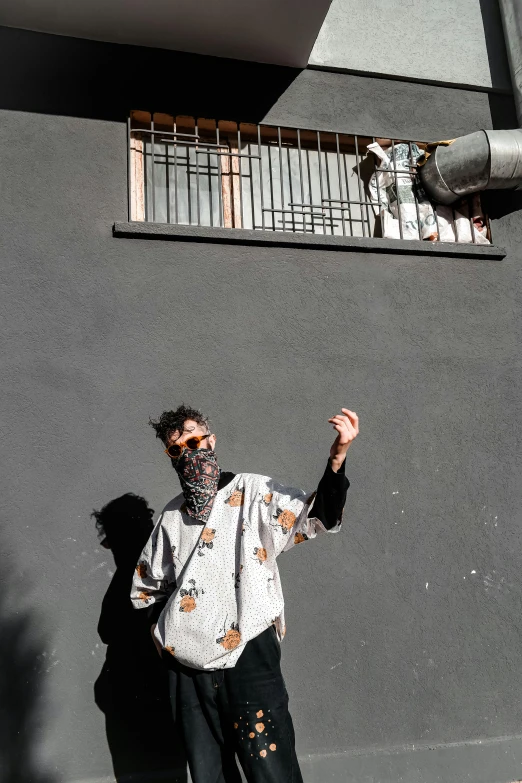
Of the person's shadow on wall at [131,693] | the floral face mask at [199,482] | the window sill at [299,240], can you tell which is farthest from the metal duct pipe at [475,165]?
the person's shadow on wall at [131,693]

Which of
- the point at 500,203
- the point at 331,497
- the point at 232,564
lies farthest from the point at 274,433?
the point at 500,203

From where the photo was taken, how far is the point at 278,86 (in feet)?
16.0

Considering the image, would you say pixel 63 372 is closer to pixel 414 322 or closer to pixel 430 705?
pixel 414 322

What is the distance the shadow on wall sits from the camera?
3602 millimetres

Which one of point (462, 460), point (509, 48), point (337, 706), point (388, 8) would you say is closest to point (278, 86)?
point (388, 8)

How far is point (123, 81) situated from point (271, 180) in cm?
110

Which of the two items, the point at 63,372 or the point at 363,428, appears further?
the point at 363,428

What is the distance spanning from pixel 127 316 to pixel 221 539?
165 centimetres

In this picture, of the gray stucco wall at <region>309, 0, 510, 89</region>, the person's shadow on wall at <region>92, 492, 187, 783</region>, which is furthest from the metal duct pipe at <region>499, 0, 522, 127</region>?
the person's shadow on wall at <region>92, 492, 187, 783</region>

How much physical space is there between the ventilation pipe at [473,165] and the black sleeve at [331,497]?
283 centimetres

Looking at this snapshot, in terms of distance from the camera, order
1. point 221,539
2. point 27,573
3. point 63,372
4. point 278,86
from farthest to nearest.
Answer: point 278,86
point 63,372
point 27,573
point 221,539

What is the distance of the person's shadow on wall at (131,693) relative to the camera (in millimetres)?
3717

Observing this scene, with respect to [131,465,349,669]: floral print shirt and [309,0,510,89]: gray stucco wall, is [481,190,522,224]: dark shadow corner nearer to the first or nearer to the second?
[309,0,510,89]: gray stucco wall

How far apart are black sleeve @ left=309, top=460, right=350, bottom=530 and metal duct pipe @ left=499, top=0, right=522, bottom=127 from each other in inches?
139
